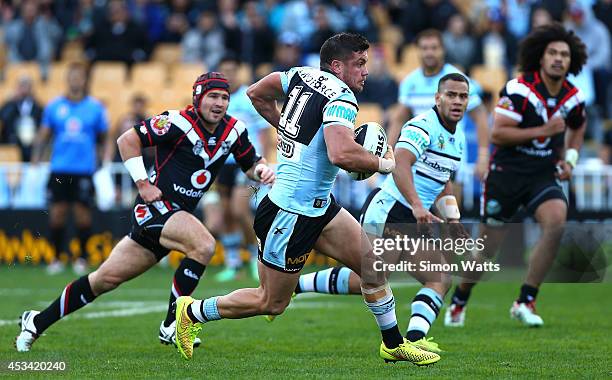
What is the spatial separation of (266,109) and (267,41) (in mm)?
13199

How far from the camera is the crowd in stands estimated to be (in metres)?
19.2

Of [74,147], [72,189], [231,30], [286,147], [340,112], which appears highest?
[231,30]

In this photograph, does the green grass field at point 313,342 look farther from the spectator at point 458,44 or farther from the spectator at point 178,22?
the spectator at point 178,22

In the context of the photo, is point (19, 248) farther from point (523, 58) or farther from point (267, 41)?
point (523, 58)

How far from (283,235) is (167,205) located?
1578 mm

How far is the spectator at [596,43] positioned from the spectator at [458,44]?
1813 mm

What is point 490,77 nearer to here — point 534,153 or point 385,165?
point 534,153

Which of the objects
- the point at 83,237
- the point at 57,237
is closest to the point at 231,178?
the point at 83,237

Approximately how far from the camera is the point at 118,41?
2172 cm

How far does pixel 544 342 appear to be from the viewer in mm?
9062

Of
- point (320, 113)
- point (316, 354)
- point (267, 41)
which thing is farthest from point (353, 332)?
point (267, 41)

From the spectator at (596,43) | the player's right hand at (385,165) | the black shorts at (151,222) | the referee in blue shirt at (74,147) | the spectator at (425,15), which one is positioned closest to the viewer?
the player's right hand at (385,165)

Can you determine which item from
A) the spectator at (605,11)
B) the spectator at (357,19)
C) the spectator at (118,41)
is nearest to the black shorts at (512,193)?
the spectator at (605,11)

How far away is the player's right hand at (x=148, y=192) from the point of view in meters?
8.55
